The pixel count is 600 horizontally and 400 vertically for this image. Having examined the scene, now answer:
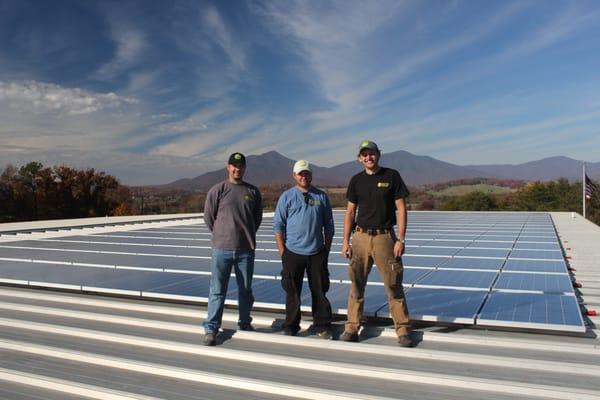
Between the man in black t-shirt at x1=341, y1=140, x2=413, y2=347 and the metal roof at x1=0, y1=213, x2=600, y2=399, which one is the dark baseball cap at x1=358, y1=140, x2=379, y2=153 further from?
the metal roof at x1=0, y1=213, x2=600, y2=399

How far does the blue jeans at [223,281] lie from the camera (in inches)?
165

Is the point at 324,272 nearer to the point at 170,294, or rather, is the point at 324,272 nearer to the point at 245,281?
the point at 245,281

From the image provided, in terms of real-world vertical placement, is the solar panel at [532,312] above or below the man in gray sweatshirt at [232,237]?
below

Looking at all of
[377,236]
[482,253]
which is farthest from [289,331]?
[482,253]

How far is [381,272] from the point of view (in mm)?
3961

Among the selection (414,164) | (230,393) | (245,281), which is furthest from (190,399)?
(414,164)

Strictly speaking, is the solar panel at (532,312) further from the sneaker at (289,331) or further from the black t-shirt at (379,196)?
the sneaker at (289,331)

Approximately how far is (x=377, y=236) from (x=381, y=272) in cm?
31

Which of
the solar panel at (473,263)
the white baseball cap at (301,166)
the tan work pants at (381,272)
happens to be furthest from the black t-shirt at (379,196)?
the solar panel at (473,263)

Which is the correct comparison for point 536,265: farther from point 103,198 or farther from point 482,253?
point 103,198

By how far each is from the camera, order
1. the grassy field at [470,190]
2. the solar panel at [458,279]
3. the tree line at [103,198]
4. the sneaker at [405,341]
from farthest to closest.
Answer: the grassy field at [470,190] < the tree line at [103,198] < the solar panel at [458,279] < the sneaker at [405,341]

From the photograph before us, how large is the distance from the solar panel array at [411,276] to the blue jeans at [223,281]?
60 centimetres

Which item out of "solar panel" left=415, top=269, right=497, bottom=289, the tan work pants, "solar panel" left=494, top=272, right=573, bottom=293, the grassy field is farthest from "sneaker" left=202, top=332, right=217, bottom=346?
the grassy field

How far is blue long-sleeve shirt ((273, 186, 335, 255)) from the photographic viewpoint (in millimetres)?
4188
